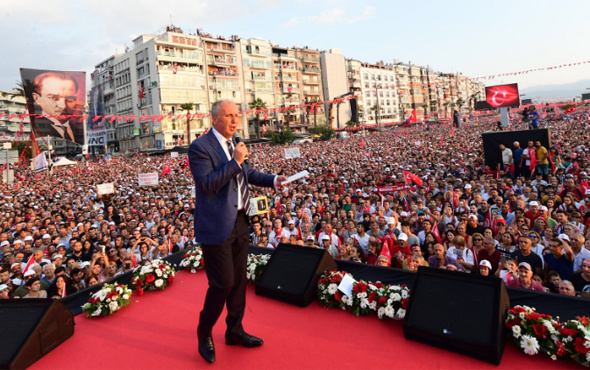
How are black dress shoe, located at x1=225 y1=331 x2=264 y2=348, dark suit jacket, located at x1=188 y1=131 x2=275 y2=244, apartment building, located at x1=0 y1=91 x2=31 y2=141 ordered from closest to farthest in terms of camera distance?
dark suit jacket, located at x1=188 y1=131 x2=275 y2=244, black dress shoe, located at x1=225 y1=331 x2=264 y2=348, apartment building, located at x1=0 y1=91 x2=31 y2=141

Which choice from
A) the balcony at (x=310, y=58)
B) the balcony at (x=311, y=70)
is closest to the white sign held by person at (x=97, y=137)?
the balcony at (x=311, y=70)

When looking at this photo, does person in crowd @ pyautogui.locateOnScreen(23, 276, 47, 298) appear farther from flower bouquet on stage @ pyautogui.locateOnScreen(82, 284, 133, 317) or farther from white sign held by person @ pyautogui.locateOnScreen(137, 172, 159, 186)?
white sign held by person @ pyautogui.locateOnScreen(137, 172, 159, 186)

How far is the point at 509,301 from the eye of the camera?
9.26 ft

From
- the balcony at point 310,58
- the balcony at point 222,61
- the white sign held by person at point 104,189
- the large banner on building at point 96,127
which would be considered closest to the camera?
the white sign held by person at point 104,189

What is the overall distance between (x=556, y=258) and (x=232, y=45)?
70.0 metres

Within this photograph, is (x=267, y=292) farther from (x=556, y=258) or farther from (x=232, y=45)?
(x=232, y=45)

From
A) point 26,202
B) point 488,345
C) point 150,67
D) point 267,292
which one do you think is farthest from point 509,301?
point 150,67

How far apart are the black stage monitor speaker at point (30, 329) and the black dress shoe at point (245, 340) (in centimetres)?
150

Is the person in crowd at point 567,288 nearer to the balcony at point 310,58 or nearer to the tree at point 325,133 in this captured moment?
the tree at point 325,133

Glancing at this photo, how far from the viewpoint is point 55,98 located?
3072 centimetres

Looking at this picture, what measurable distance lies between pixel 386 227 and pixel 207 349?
6.27m

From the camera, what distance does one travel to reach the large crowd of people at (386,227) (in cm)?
575

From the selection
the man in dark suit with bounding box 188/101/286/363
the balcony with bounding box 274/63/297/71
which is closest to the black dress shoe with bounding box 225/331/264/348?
the man in dark suit with bounding box 188/101/286/363

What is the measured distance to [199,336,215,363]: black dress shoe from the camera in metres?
2.57
